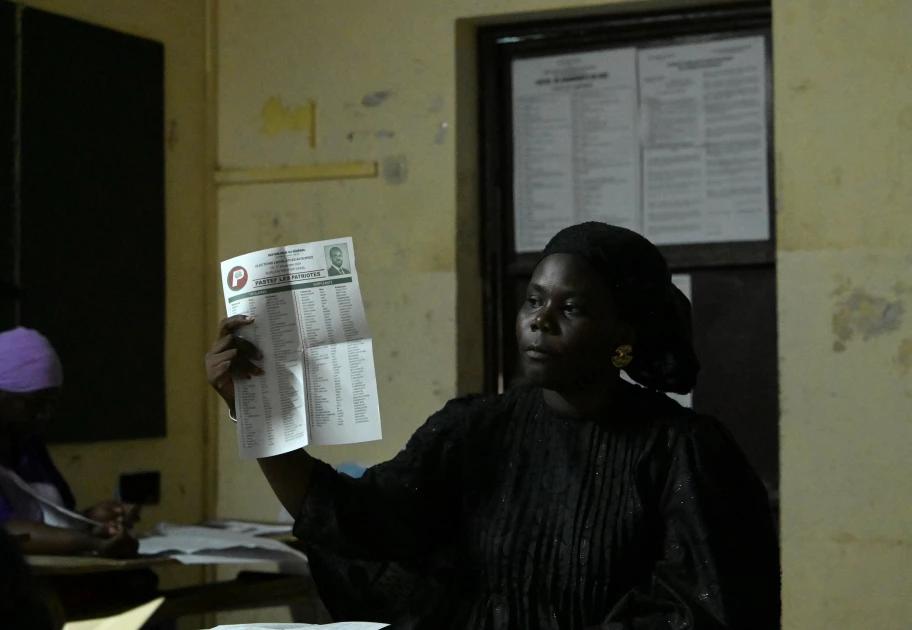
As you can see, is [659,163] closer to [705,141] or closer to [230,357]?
[705,141]

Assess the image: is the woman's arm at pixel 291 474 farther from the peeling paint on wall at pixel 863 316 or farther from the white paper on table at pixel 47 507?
the peeling paint on wall at pixel 863 316

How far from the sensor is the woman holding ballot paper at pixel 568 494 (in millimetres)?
1944

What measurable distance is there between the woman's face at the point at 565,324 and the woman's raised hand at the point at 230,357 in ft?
1.40

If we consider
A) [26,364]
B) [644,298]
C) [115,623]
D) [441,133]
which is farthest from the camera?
[441,133]

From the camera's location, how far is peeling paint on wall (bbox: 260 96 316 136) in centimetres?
439

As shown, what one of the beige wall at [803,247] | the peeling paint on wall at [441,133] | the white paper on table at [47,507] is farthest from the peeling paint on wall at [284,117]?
the white paper on table at [47,507]

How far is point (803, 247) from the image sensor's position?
3668 mm

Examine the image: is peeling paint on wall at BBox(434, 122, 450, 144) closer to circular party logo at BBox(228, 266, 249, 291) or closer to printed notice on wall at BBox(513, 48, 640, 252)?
printed notice on wall at BBox(513, 48, 640, 252)

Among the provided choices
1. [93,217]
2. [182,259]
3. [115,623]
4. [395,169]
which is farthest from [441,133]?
[115,623]

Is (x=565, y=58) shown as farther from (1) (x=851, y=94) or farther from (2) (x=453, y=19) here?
(1) (x=851, y=94)

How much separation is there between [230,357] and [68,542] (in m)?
1.33

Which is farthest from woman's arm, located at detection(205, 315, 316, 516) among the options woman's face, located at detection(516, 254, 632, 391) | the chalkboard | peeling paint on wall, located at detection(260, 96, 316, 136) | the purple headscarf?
peeling paint on wall, located at detection(260, 96, 316, 136)

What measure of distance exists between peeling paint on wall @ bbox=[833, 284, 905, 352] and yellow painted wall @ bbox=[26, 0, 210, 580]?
7.06ft

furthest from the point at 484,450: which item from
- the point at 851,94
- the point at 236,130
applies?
the point at 236,130
